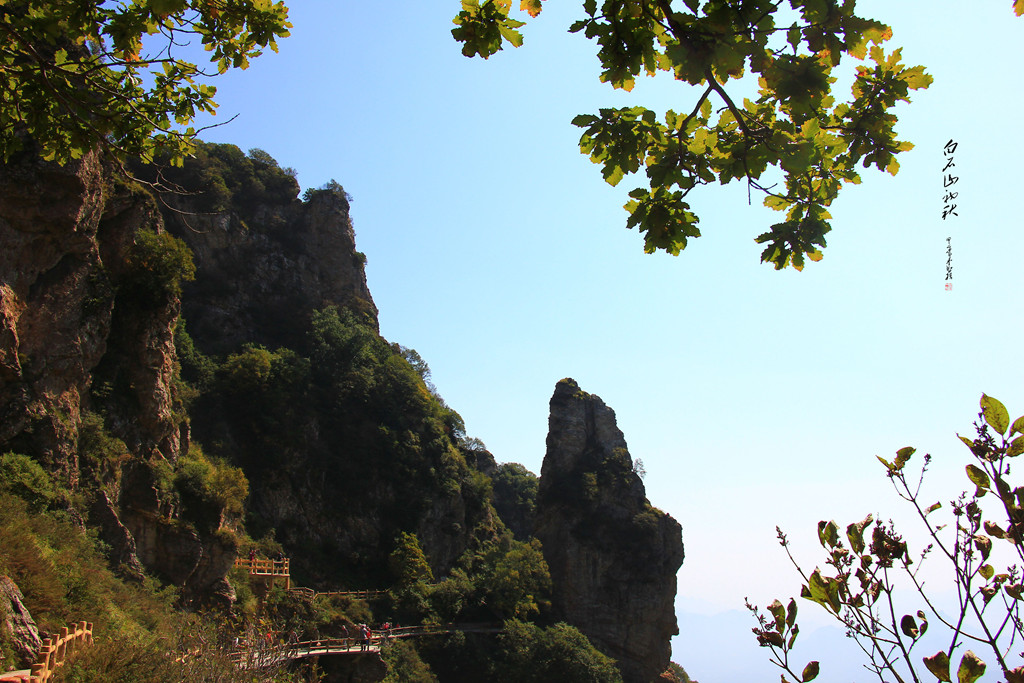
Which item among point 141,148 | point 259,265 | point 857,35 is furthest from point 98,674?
point 259,265

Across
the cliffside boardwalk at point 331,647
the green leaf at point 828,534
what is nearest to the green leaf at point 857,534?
the green leaf at point 828,534

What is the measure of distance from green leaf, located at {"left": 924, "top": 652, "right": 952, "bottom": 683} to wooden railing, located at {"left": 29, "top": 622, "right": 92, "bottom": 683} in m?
9.10

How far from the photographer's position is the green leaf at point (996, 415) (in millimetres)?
2213

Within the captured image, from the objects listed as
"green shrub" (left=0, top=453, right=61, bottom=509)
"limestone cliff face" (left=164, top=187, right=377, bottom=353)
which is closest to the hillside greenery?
"green shrub" (left=0, top=453, right=61, bottom=509)

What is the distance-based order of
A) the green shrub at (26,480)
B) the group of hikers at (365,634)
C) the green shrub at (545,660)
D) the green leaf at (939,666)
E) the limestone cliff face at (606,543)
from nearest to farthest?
the green leaf at (939,666)
the green shrub at (26,480)
the group of hikers at (365,634)
the green shrub at (545,660)
the limestone cliff face at (606,543)

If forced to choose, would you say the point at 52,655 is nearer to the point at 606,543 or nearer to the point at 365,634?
the point at 365,634

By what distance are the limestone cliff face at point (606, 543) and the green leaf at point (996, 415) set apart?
3276cm

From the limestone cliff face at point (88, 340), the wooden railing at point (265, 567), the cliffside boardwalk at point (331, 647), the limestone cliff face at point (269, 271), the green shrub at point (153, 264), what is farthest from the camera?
the limestone cliff face at point (269, 271)

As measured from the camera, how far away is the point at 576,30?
2480 mm

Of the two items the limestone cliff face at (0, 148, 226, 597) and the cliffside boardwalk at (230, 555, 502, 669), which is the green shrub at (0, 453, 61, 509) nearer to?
the limestone cliff face at (0, 148, 226, 597)

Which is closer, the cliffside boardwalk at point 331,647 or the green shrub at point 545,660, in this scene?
the cliffside boardwalk at point 331,647

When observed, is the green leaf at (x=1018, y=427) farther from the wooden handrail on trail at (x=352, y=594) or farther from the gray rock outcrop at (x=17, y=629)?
the wooden handrail on trail at (x=352, y=594)

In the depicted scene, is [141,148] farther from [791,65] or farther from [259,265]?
[259,265]

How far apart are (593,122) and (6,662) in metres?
9.39
